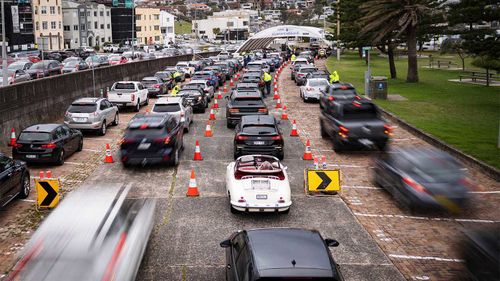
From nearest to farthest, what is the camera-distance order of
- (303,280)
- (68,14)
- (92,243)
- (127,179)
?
(303,280), (92,243), (127,179), (68,14)

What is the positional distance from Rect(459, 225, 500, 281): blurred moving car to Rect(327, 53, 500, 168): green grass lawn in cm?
1023

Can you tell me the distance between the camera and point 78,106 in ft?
82.2

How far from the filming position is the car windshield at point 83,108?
2488 centimetres

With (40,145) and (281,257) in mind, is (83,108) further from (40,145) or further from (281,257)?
(281,257)

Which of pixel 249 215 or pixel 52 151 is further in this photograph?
pixel 52 151

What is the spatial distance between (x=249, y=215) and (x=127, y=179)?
17.3ft

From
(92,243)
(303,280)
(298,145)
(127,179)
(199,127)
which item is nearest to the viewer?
(303,280)

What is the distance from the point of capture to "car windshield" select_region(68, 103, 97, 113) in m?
24.9

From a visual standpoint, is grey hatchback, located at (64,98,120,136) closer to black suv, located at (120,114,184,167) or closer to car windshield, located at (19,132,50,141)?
car windshield, located at (19,132,50,141)

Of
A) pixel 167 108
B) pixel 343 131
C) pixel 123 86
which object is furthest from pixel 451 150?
pixel 123 86

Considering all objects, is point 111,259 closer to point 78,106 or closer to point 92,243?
point 92,243

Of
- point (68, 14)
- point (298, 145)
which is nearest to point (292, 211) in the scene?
point (298, 145)

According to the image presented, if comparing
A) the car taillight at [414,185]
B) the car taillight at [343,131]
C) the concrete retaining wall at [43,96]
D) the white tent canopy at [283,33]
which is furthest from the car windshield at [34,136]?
the white tent canopy at [283,33]

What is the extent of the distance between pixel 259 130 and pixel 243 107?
660 centimetres
